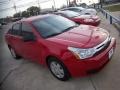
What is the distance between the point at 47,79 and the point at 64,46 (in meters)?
1.24

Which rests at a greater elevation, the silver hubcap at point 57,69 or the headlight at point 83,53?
the headlight at point 83,53

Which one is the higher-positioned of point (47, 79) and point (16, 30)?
point (16, 30)

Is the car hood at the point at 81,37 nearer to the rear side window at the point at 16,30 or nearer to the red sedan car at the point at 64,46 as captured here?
the red sedan car at the point at 64,46

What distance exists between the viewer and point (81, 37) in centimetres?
472

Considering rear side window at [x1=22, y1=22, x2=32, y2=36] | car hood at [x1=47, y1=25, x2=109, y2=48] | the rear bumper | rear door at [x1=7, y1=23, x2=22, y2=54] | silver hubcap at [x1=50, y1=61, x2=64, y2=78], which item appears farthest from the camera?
rear door at [x1=7, y1=23, x2=22, y2=54]

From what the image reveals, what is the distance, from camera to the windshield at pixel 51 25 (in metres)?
5.33

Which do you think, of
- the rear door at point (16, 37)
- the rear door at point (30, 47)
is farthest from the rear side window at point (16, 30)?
the rear door at point (30, 47)

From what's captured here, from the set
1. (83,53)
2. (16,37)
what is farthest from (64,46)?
(16,37)

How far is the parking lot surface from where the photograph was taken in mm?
4492

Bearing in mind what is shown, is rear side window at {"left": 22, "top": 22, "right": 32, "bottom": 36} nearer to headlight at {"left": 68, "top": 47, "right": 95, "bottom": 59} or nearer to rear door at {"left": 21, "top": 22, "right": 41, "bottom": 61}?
rear door at {"left": 21, "top": 22, "right": 41, "bottom": 61}

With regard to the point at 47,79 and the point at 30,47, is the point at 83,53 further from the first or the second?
the point at 30,47

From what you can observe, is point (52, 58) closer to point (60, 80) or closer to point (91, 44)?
point (60, 80)

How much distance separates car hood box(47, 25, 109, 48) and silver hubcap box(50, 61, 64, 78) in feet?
1.81

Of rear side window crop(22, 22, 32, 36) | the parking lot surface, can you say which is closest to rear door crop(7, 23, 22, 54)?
rear side window crop(22, 22, 32, 36)
